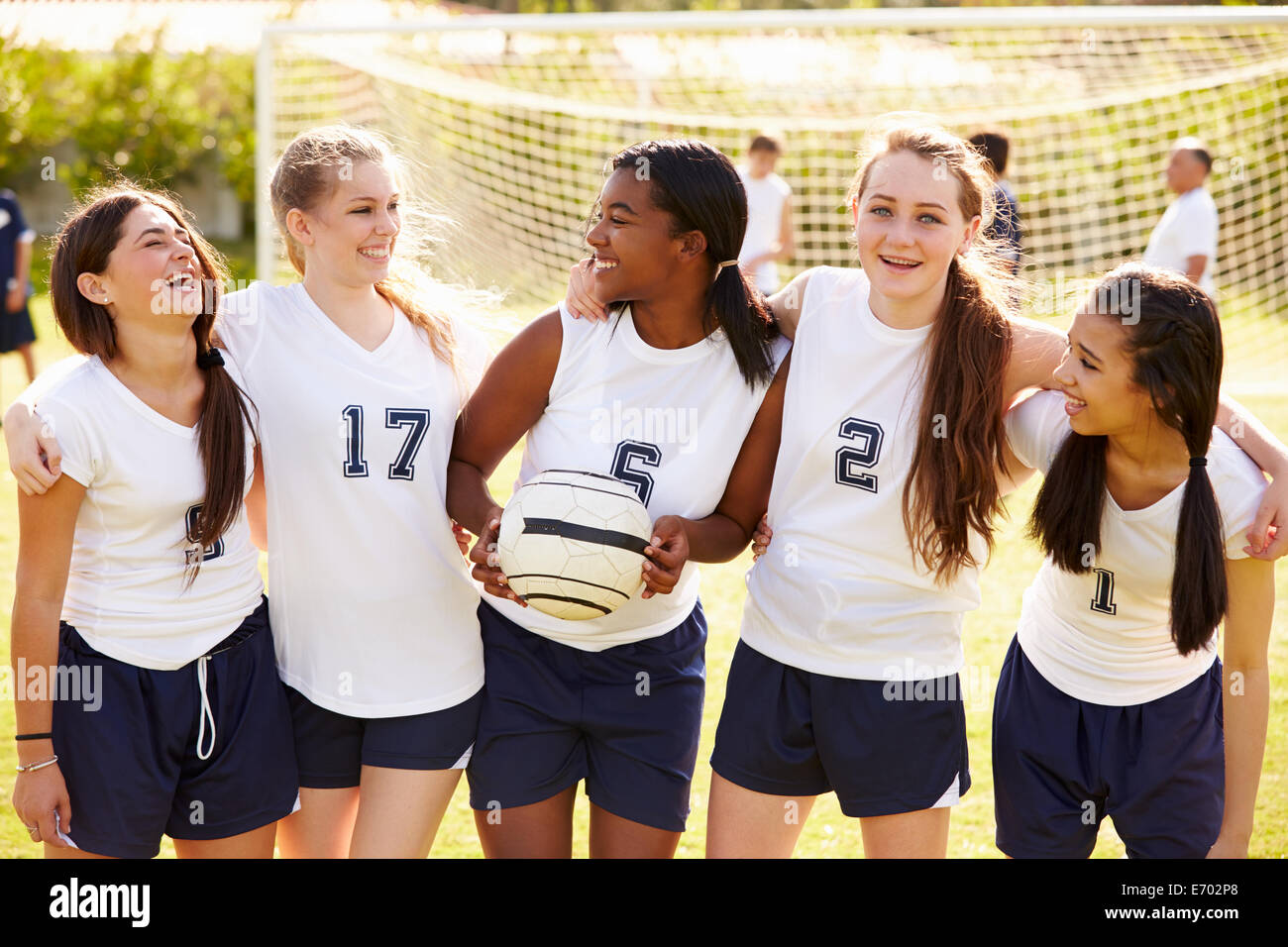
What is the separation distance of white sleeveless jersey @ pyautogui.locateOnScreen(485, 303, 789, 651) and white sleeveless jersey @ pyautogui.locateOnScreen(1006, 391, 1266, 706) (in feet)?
2.23

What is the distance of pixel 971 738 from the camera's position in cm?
472

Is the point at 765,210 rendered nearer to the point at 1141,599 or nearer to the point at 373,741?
the point at 1141,599

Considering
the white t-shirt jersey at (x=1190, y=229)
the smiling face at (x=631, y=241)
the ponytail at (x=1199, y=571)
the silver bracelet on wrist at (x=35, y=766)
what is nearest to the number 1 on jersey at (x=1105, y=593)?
the ponytail at (x=1199, y=571)

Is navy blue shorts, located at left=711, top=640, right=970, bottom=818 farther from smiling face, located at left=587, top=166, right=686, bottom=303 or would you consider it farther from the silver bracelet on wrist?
the silver bracelet on wrist

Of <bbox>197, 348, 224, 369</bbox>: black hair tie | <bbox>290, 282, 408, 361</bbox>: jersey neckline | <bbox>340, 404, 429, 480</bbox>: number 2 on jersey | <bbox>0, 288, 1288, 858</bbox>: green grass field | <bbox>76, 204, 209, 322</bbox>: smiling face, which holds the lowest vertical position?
<bbox>0, 288, 1288, 858</bbox>: green grass field

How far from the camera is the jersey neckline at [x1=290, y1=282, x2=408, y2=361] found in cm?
269

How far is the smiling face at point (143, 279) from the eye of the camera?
2.53m

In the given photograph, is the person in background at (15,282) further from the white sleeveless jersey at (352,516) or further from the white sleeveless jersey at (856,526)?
the white sleeveless jersey at (856,526)

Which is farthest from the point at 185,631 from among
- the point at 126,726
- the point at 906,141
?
the point at 906,141

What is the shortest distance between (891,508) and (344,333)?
131 cm

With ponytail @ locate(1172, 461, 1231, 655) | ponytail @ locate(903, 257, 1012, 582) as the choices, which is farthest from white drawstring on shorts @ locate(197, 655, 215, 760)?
ponytail @ locate(1172, 461, 1231, 655)

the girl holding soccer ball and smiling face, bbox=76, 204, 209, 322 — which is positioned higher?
smiling face, bbox=76, 204, 209, 322

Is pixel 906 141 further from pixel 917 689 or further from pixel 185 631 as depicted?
pixel 185 631

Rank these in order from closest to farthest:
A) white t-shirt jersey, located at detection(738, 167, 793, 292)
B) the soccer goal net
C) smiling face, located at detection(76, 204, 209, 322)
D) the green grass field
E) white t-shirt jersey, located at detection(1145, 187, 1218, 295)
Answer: smiling face, located at detection(76, 204, 209, 322), the green grass field, the soccer goal net, white t-shirt jersey, located at detection(1145, 187, 1218, 295), white t-shirt jersey, located at detection(738, 167, 793, 292)
